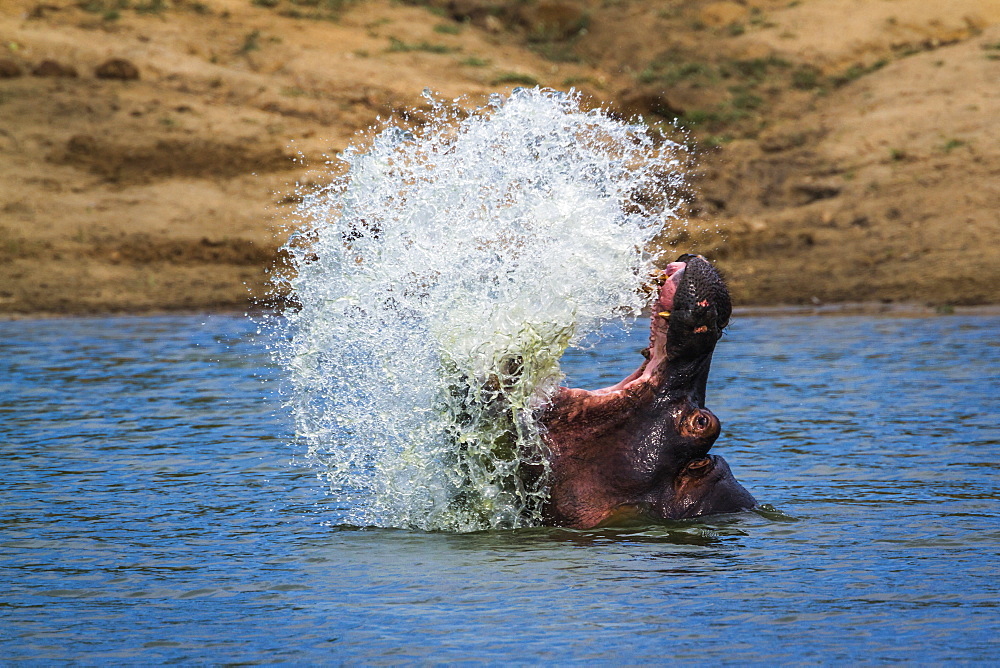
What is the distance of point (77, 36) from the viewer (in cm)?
2116

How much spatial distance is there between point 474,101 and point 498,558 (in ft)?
50.8

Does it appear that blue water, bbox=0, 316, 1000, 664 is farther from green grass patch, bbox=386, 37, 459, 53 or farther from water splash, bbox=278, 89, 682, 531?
green grass patch, bbox=386, 37, 459, 53

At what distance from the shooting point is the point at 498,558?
5473mm

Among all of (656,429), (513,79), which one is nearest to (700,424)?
(656,429)

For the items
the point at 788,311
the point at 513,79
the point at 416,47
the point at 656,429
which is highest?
the point at 416,47

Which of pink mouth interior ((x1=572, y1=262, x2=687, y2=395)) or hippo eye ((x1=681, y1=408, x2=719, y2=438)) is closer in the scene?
pink mouth interior ((x1=572, y1=262, x2=687, y2=395))

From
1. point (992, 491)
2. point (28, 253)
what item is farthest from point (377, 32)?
point (992, 491)

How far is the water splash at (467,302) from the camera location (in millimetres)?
5496

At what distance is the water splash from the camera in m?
5.50

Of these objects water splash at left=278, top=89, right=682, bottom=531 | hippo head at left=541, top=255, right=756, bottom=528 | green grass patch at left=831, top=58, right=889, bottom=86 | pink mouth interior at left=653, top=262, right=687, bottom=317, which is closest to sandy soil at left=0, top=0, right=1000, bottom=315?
green grass patch at left=831, top=58, right=889, bottom=86

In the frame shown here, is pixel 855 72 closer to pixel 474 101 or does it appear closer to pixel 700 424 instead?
pixel 474 101

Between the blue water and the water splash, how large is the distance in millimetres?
288

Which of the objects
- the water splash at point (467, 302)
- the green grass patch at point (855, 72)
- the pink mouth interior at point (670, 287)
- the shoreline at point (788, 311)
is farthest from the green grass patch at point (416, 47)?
the pink mouth interior at point (670, 287)

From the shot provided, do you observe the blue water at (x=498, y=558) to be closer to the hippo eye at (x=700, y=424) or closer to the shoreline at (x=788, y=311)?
the hippo eye at (x=700, y=424)
